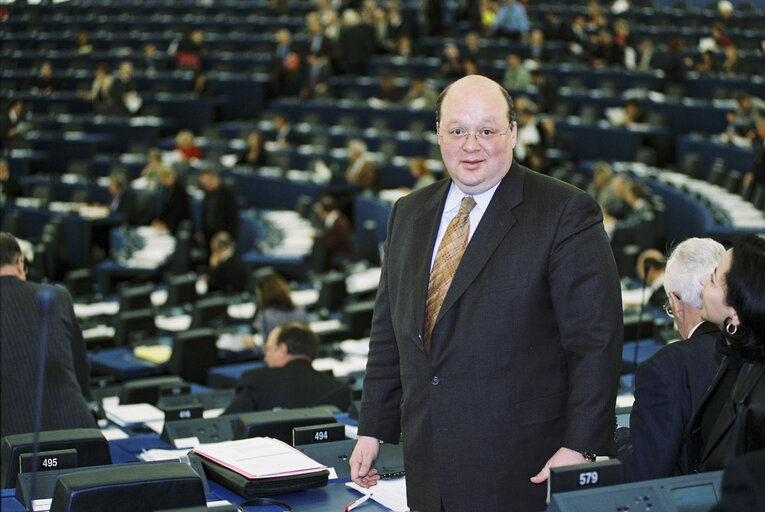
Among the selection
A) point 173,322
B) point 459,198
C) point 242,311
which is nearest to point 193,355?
point 173,322

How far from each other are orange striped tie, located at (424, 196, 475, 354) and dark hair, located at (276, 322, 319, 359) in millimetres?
2353

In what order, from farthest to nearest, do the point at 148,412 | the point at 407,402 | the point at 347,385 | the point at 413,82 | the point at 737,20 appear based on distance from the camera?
the point at 737,20 → the point at 413,82 → the point at 347,385 → the point at 148,412 → the point at 407,402

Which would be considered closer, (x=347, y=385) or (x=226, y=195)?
(x=347, y=385)

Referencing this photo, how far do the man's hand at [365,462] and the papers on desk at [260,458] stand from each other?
0.09 meters

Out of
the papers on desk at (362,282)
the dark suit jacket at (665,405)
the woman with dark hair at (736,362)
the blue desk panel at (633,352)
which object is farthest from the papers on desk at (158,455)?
the papers on desk at (362,282)

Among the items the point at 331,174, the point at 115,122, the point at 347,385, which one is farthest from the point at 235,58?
the point at 347,385

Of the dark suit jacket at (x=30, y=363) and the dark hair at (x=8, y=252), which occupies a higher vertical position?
the dark hair at (x=8, y=252)

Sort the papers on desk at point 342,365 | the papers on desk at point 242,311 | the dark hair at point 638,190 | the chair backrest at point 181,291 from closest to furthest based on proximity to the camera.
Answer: the papers on desk at point 342,365 → the papers on desk at point 242,311 → the chair backrest at point 181,291 → the dark hair at point 638,190

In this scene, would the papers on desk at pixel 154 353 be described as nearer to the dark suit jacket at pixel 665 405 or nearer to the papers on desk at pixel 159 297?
the papers on desk at pixel 159 297

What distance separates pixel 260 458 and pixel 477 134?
2.80ft

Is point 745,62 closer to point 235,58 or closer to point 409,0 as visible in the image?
point 409,0

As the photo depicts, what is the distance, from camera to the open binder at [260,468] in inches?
93.1

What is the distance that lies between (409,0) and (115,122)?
5.34 m

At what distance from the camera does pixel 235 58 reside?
16.1m
